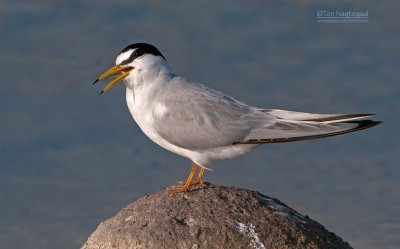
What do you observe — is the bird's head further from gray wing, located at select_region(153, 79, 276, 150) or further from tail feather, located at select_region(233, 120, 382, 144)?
tail feather, located at select_region(233, 120, 382, 144)

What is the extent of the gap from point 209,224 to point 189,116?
1.88 metres

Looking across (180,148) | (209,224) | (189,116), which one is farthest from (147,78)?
(209,224)

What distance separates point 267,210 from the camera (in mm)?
8945

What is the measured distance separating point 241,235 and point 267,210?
2.54 feet

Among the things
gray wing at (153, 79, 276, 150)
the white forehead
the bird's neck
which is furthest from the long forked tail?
the white forehead

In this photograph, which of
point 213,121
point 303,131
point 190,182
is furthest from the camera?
point 213,121

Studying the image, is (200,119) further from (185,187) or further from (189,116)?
(185,187)

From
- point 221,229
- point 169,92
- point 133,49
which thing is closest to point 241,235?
point 221,229

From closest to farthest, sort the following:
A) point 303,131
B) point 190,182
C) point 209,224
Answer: point 209,224 < point 303,131 < point 190,182

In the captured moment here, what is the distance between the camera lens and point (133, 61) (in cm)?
965

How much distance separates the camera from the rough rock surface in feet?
27.0

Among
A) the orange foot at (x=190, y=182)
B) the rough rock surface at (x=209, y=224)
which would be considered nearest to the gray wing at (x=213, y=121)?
the orange foot at (x=190, y=182)

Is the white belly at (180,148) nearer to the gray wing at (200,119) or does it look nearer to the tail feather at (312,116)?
the gray wing at (200,119)

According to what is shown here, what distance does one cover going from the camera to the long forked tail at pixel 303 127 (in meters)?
8.80
